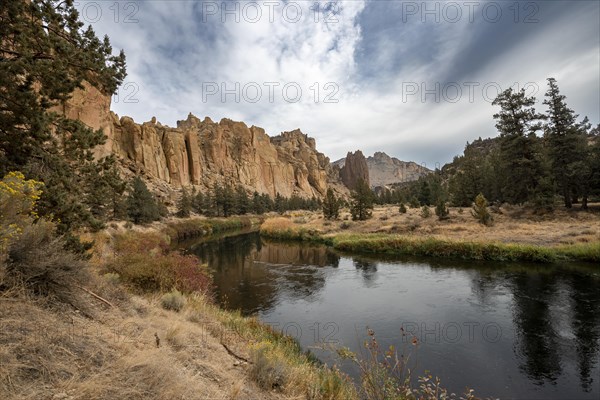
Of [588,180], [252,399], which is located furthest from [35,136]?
[588,180]

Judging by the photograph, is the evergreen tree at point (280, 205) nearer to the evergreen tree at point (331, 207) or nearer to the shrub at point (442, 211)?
the evergreen tree at point (331, 207)

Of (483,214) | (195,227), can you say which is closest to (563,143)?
(483,214)

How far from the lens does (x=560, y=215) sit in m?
29.0

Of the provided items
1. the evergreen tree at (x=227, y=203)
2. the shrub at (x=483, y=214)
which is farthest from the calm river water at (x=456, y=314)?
the evergreen tree at (x=227, y=203)

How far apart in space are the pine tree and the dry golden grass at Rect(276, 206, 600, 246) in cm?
326

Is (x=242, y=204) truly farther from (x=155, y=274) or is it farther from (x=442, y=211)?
(x=155, y=274)

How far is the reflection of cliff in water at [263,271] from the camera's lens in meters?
15.2

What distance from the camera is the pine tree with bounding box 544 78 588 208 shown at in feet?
99.6

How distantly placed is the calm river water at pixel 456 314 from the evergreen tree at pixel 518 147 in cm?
1702

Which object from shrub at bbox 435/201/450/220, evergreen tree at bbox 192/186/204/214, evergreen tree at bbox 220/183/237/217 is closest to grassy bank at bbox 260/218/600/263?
shrub at bbox 435/201/450/220

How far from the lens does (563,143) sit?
3095 cm

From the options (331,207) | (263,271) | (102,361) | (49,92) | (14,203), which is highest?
(49,92)

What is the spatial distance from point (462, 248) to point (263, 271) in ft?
46.6

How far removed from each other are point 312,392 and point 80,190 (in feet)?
25.9
